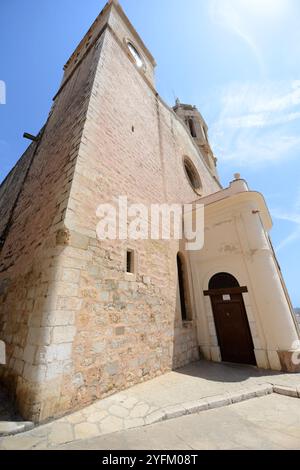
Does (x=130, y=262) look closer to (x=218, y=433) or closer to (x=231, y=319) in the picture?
(x=218, y=433)

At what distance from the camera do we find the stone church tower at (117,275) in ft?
9.34

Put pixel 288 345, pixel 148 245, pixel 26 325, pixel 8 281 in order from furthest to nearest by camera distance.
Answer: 1. pixel 148 245
2. pixel 288 345
3. pixel 8 281
4. pixel 26 325

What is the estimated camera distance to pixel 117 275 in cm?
388

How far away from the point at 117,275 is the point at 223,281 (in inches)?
147

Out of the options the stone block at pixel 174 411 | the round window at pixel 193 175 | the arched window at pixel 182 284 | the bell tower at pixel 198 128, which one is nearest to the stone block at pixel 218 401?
the stone block at pixel 174 411

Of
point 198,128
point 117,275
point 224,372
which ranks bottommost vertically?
point 224,372

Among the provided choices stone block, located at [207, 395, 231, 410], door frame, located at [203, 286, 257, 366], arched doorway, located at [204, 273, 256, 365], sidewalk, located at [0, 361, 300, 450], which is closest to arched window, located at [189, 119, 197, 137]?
arched doorway, located at [204, 273, 256, 365]

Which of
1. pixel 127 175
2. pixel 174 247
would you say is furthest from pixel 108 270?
pixel 174 247

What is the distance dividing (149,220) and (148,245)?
2.53ft

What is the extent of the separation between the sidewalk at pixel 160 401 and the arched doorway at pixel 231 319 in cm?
52

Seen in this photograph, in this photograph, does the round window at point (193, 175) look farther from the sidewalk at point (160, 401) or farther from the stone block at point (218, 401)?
the stone block at point (218, 401)

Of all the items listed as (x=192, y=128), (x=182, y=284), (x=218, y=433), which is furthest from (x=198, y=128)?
(x=218, y=433)

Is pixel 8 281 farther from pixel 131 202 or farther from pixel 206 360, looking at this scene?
pixel 206 360

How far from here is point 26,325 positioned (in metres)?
3.03
